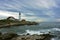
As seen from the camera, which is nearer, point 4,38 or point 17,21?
point 4,38

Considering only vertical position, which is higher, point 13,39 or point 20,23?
point 13,39

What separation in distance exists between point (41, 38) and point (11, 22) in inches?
2732

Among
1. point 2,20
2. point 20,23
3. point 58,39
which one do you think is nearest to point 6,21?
point 2,20

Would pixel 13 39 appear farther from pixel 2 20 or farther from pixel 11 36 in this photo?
pixel 2 20

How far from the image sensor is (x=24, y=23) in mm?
104375

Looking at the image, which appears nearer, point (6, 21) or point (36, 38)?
point (36, 38)

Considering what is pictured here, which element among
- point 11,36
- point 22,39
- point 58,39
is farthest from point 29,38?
point 58,39

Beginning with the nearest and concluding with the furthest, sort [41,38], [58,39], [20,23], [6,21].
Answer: [41,38]
[58,39]
[6,21]
[20,23]

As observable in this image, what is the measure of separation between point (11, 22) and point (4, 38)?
69914 mm

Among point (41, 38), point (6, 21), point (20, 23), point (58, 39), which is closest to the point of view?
point (41, 38)

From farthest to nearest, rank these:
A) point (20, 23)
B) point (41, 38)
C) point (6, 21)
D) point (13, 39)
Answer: point (20, 23) < point (6, 21) < point (41, 38) < point (13, 39)

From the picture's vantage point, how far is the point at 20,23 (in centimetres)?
9838

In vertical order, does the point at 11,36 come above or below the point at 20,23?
above

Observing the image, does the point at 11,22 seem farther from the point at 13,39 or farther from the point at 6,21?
the point at 13,39
